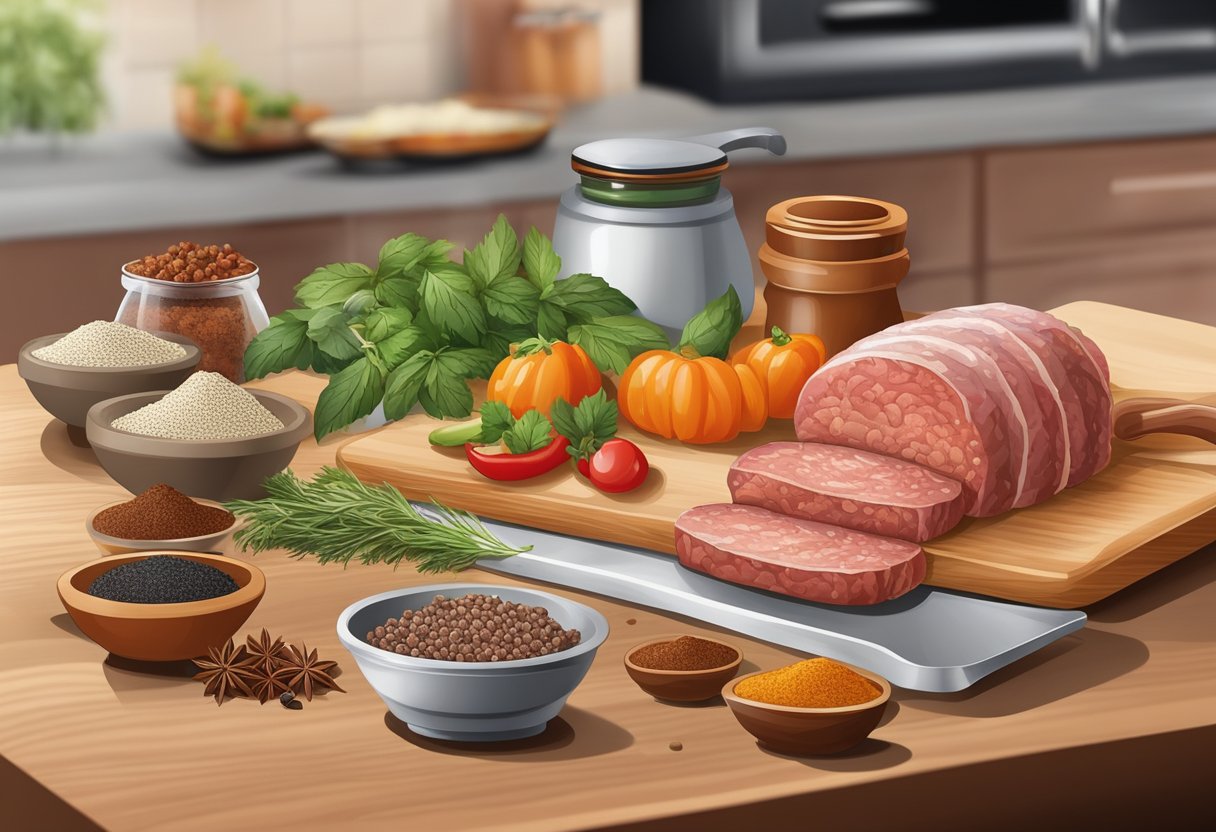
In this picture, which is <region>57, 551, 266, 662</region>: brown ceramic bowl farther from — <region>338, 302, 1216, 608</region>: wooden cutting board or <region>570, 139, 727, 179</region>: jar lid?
<region>570, 139, 727, 179</region>: jar lid

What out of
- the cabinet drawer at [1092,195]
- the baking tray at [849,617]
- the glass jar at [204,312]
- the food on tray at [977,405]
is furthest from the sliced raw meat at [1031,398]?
the cabinet drawer at [1092,195]

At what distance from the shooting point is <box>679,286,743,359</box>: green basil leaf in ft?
6.45

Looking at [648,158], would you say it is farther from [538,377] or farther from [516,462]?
[516,462]

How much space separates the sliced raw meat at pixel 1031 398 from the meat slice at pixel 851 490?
0.10 meters

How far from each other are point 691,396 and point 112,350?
0.64 metres

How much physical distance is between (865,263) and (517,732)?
886 millimetres

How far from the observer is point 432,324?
200 cm

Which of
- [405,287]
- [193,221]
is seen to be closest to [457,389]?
[405,287]

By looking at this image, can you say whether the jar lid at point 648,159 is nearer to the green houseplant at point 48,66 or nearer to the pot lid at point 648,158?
the pot lid at point 648,158

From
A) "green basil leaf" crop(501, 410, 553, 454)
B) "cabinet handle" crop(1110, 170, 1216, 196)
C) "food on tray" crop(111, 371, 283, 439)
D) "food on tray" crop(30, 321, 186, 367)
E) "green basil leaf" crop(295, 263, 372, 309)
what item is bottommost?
"cabinet handle" crop(1110, 170, 1216, 196)

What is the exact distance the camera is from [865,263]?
2012 millimetres

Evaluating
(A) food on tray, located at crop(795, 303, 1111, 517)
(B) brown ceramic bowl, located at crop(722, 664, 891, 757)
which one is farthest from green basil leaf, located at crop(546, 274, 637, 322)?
(B) brown ceramic bowl, located at crop(722, 664, 891, 757)

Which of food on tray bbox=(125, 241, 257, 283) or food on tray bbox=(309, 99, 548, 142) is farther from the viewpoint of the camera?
food on tray bbox=(309, 99, 548, 142)

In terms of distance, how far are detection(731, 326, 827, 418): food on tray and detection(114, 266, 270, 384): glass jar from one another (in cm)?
57
